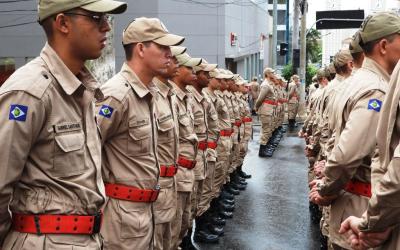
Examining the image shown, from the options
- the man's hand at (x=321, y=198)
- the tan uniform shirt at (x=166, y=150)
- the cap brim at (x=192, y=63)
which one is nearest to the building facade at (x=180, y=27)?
the cap brim at (x=192, y=63)

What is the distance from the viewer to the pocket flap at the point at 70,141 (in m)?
2.74

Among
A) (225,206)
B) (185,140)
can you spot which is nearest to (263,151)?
(225,206)

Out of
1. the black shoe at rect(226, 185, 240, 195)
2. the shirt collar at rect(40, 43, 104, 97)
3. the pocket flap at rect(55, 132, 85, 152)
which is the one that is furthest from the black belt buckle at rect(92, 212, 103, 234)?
the black shoe at rect(226, 185, 240, 195)

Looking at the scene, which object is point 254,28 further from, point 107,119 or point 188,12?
point 107,119

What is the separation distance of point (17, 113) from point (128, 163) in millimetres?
1447

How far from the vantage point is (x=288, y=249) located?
700 cm

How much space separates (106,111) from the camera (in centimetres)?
391

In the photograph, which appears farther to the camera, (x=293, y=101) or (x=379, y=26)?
(x=293, y=101)

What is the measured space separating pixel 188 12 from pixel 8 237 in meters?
20.8

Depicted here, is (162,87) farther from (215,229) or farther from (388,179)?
(215,229)

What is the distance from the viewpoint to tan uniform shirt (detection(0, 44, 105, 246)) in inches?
102

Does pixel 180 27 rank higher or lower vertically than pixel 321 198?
higher

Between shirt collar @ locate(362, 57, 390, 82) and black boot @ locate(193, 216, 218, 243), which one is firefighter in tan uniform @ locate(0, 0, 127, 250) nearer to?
shirt collar @ locate(362, 57, 390, 82)

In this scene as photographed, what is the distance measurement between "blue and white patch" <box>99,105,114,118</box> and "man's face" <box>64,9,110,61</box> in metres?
0.96
